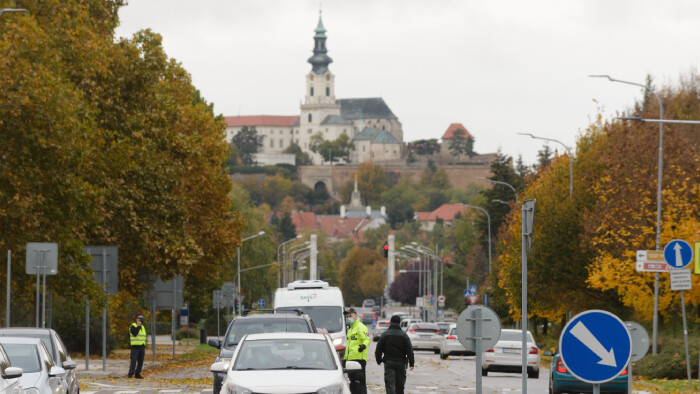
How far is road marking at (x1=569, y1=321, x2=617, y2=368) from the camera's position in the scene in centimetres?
1046

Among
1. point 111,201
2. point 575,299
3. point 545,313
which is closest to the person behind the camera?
point 111,201

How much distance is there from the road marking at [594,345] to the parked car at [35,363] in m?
7.43

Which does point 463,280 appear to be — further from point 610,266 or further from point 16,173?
A: point 16,173

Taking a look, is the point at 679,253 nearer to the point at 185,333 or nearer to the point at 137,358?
the point at 137,358

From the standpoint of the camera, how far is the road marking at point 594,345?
10461 millimetres

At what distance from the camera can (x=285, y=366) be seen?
1539 cm

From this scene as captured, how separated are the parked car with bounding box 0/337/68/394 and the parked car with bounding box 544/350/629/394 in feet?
34.7

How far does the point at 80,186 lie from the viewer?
31.3 m

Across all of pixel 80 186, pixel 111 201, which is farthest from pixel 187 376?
pixel 111 201

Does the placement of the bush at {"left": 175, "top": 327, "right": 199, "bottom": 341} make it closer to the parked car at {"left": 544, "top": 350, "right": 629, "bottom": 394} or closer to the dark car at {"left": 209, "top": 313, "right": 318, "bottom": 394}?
the parked car at {"left": 544, "top": 350, "right": 629, "bottom": 394}

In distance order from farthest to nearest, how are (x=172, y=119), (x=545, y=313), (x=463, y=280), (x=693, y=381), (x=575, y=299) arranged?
(x=463, y=280) < (x=545, y=313) < (x=575, y=299) < (x=172, y=119) < (x=693, y=381)

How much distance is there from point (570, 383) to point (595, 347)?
44.7ft

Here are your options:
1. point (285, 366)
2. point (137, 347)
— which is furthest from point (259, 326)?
point (137, 347)

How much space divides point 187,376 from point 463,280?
93.1 metres
